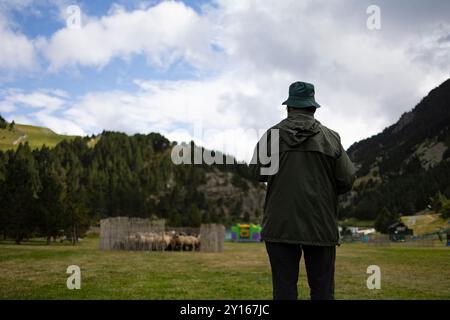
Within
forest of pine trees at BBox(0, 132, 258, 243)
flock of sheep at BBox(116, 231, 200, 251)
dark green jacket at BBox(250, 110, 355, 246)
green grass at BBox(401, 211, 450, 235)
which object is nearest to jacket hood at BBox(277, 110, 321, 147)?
dark green jacket at BBox(250, 110, 355, 246)

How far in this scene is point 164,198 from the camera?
160 meters

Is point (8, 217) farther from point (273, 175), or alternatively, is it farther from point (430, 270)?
point (273, 175)

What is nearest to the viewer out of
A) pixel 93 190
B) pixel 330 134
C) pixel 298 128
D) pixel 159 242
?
pixel 298 128

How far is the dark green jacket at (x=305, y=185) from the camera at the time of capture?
3.97 meters

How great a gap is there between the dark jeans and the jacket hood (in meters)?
0.94

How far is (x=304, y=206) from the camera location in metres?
3.99

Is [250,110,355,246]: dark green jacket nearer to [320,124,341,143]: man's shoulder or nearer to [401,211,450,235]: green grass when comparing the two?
[320,124,341,143]: man's shoulder

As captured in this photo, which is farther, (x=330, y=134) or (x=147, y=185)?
(x=147, y=185)

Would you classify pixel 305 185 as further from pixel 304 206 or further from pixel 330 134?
pixel 330 134

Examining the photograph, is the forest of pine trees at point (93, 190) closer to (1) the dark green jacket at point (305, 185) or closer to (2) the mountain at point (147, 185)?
(2) the mountain at point (147, 185)

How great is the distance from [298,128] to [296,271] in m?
1.30

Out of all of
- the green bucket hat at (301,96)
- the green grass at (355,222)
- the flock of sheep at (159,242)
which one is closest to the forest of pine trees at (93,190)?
the flock of sheep at (159,242)

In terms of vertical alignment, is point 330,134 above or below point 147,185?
below

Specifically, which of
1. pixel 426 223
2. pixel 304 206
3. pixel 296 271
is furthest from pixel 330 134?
pixel 426 223
